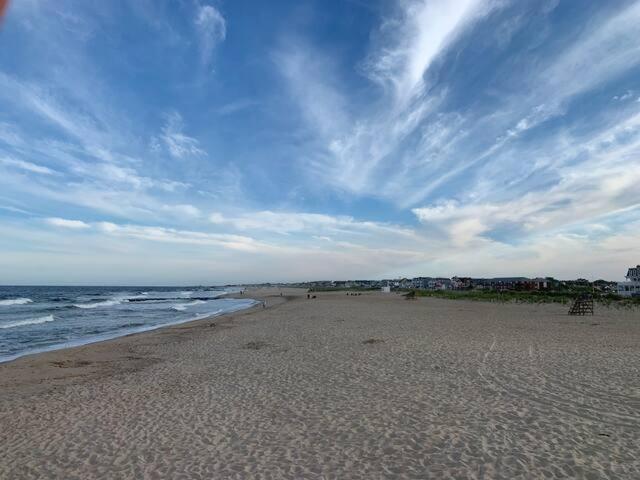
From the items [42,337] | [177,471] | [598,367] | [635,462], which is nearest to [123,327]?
[42,337]

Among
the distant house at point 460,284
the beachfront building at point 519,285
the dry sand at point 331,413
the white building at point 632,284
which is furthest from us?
the distant house at point 460,284

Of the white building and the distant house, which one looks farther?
the distant house

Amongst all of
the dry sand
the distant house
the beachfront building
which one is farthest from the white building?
the dry sand

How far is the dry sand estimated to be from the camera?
6730mm

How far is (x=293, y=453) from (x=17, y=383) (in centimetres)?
1028

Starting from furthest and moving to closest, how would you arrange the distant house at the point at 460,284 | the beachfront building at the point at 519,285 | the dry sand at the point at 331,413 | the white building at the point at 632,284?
the distant house at the point at 460,284, the beachfront building at the point at 519,285, the white building at the point at 632,284, the dry sand at the point at 331,413

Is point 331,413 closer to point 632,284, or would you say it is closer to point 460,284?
point 632,284

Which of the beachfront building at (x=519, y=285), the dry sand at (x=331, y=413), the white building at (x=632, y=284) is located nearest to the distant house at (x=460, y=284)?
the beachfront building at (x=519, y=285)

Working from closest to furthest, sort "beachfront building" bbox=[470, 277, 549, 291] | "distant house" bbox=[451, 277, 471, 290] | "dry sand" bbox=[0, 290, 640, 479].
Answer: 1. "dry sand" bbox=[0, 290, 640, 479]
2. "beachfront building" bbox=[470, 277, 549, 291]
3. "distant house" bbox=[451, 277, 471, 290]

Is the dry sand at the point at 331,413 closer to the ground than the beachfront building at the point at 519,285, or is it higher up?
closer to the ground

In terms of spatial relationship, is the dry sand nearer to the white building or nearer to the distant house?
the white building

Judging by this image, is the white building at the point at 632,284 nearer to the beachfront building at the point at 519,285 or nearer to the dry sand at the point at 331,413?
the beachfront building at the point at 519,285

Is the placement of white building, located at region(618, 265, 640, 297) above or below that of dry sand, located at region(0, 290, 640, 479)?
above

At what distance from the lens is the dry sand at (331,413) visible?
22.1 ft
